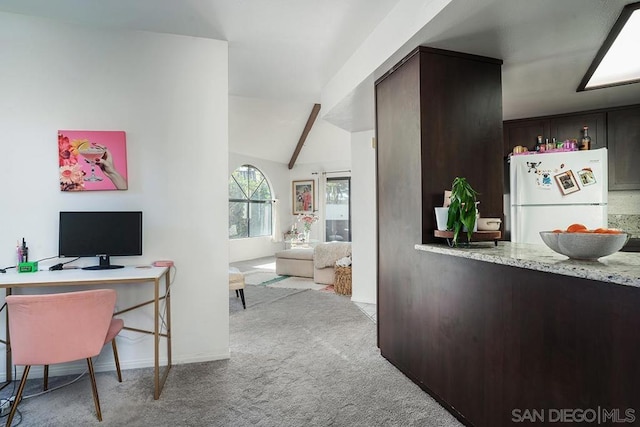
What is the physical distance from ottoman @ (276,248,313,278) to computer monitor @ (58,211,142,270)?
3.77m

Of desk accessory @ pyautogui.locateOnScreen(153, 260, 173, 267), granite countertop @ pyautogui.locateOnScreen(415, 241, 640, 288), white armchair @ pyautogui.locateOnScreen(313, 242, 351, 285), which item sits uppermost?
granite countertop @ pyautogui.locateOnScreen(415, 241, 640, 288)

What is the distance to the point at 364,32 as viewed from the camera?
2613mm

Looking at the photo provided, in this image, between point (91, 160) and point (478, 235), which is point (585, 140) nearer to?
point (478, 235)

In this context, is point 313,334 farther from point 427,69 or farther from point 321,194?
point 321,194

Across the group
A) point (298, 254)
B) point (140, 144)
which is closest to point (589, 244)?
point (140, 144)

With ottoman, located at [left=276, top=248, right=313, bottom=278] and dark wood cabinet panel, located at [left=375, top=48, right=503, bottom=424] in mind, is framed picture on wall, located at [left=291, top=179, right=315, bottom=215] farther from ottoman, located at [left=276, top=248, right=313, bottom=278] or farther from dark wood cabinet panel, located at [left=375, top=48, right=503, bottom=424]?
dark wood cabinet panel, located at [left=375, top=48, right=503, bottom=424]

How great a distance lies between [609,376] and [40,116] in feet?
11.9

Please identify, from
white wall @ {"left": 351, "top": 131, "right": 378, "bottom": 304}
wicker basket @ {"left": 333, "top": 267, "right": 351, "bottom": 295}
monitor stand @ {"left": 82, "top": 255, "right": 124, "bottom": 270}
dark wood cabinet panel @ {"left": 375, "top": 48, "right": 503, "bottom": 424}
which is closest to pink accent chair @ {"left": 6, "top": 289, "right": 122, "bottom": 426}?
monitor stand @ {"left": 82, "top": 255, "right": 124, "bottom": 270}

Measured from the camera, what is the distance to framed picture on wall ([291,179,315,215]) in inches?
368

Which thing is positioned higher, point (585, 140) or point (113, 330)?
point (585, 140)

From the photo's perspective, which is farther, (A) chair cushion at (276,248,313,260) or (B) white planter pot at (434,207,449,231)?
(A) chair cushion at (276,248,313,260)

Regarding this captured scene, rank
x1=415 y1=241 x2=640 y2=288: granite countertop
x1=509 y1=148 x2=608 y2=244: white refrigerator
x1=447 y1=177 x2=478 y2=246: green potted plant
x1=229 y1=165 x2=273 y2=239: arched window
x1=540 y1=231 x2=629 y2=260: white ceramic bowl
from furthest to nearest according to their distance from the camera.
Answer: x1=229 y1=165 x2=273 y2=239: arched window < x1=509 y1=148 x2=608 y2=244: white refrigerator < x1=447 y1=177 x2=478 y2=246: green potted plant < x1=540 y1=231 x2=629 y2=260: white ceramic bowl < x1=415 y1=241 x2=640 y2=288: granite countertop

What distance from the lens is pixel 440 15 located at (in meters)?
1.83

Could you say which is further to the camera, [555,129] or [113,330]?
[555,129]
